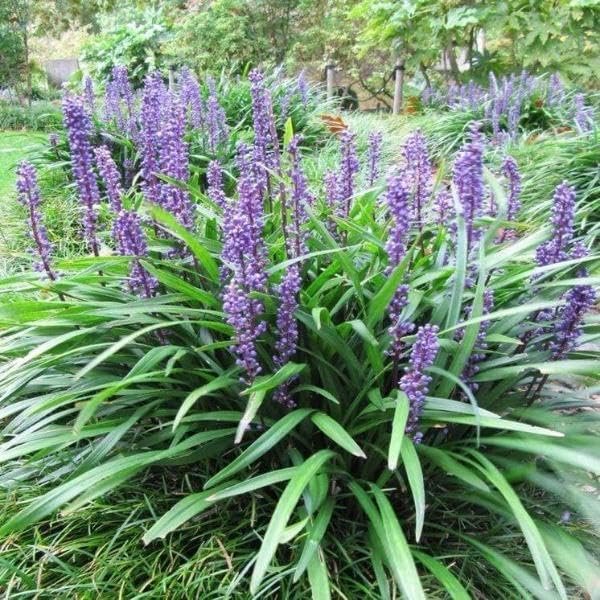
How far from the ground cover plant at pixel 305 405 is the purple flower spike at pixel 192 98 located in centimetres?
327

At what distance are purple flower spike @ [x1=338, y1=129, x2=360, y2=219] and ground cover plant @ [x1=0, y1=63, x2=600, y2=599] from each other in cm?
2

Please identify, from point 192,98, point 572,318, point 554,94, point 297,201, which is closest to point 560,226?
point 572,318

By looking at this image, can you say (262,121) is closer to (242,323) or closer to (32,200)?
(32,200)

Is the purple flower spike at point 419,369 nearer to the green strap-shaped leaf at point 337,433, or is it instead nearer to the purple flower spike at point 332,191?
the green strap-shaped leaf at point 337,433

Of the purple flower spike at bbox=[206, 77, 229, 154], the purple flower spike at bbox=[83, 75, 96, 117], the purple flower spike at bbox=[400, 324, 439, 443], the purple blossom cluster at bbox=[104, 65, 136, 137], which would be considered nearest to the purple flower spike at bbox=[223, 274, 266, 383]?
the purple flower spike at bbox=[400, 324, 439, 443]

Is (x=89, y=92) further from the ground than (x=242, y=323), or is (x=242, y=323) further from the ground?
(x=89, y=92)

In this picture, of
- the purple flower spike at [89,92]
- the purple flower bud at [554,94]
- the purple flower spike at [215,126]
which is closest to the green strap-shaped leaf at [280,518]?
the purple flower spike at [215,126]

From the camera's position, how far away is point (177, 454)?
229 centimetres

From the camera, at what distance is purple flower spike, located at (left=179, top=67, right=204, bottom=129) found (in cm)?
576

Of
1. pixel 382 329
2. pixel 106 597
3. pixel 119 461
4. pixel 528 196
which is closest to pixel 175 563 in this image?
pixel 106 597

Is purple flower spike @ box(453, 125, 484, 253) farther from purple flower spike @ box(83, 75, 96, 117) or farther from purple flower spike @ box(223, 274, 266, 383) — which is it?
purple flower spike @ box(83, 75, 96, 117)

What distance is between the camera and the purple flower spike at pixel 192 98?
576 centimetres

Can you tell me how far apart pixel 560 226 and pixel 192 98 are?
4305 millimetres

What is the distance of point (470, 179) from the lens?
2203 millimetres
